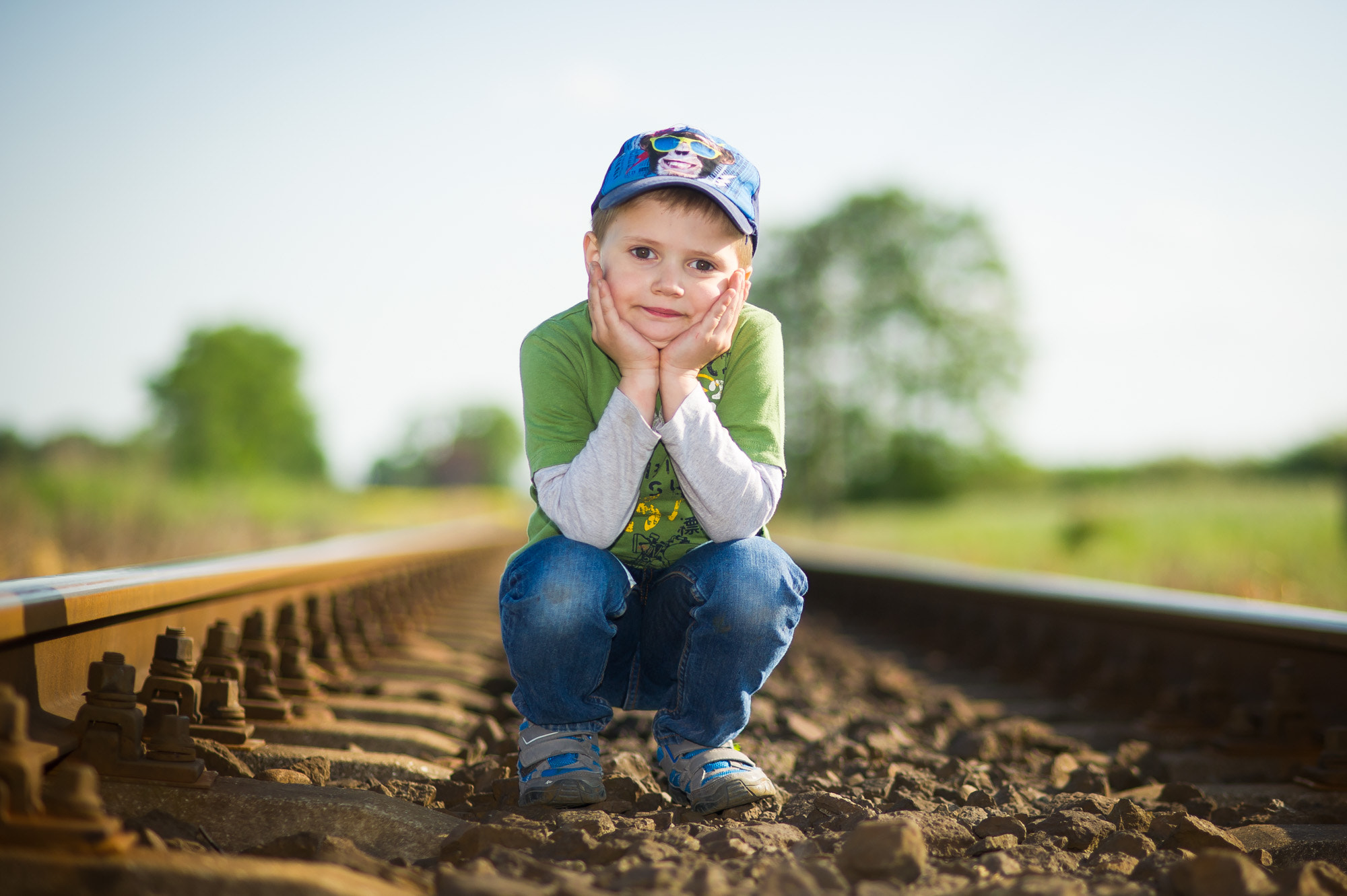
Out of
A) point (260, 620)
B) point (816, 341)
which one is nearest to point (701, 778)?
point (260, 620)

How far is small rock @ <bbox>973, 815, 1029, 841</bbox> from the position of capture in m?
1.87

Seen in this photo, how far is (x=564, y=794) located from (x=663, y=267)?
107 centimetres

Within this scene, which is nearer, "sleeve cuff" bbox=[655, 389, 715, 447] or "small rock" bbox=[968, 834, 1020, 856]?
"small rock" bbox=[968, 834, 1020, 856]

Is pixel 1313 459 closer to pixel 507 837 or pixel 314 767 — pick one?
pixel 314 767

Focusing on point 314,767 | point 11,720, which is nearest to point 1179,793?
point 314,767

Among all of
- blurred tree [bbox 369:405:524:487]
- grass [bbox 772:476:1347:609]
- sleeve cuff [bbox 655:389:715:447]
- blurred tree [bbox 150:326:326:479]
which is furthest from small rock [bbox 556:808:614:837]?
blurred tree [bbox 369:405:524:487]

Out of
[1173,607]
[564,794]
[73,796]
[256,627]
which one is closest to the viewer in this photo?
[73,796]

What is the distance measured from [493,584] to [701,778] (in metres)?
7.59

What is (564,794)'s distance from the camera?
2033mm

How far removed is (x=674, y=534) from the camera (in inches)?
94.2

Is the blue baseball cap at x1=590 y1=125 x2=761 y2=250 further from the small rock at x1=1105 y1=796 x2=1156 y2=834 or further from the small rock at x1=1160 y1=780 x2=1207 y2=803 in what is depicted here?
the small rock at x1=1160 y1=780 x2=1207 y2=803

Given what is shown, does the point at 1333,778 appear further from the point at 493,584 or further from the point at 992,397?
the point at 992,397

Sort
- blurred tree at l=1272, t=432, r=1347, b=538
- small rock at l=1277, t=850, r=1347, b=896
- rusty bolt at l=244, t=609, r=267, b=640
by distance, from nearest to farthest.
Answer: small rock at l=1277, t=850, r=1347, b=896 → rusty bolt at l=244, t=609, r=267, b=640 → blurred tree at l=1272, t=432, r=1347, b=538

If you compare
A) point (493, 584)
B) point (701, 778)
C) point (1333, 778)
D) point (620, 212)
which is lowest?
point (493, 584)
